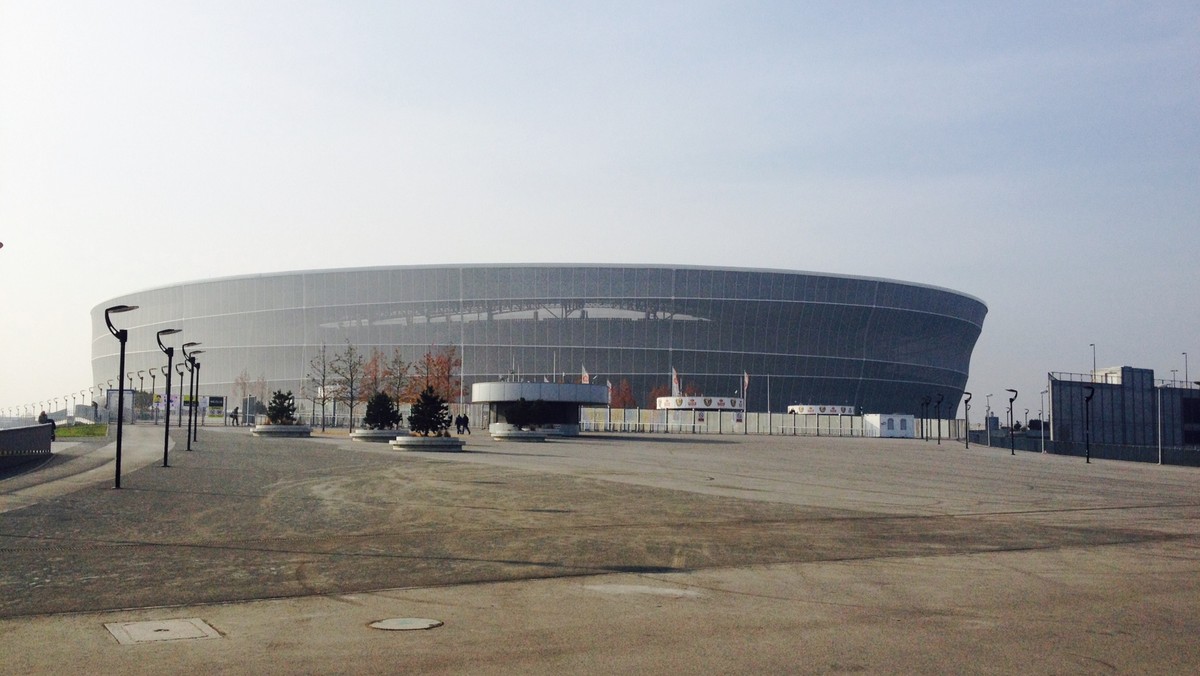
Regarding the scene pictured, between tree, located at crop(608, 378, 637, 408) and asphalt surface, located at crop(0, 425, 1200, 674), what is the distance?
331 ft

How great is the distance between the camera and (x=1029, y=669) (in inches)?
323

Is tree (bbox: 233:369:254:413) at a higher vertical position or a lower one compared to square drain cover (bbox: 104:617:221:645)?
higher

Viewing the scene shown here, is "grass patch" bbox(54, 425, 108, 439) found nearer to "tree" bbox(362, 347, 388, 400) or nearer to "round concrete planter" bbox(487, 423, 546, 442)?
"round concrete planter" bbox(487, 423, 546, 442)

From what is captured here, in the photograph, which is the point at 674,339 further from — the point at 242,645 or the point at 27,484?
the point at 242,645

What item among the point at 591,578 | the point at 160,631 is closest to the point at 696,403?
the point at 591,578

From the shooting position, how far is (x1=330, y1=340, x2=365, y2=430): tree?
101 m

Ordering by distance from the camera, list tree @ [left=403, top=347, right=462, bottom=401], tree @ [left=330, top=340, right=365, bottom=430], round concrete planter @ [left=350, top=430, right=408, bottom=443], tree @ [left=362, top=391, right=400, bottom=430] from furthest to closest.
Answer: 1. tree @ [left=403, top=347, right=462, bottom=401]
2. tree @ [left=330, top=340, right=365, bottom=430]
3. tree @ [left=362, top=391, right=400, bottom=430]
4. round concrete planter @ [left=350, top=430, right=408, bottom=443]

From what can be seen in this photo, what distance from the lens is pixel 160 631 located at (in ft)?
30.3

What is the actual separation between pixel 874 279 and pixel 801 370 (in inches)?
613

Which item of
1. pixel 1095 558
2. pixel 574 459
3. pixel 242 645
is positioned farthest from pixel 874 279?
pixel 242 645

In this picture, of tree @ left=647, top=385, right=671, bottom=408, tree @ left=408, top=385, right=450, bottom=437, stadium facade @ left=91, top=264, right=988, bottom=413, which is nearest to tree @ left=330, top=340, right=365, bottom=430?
stadium facade @ left=91, top=264, right=988, bottom=413

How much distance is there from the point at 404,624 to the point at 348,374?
119m

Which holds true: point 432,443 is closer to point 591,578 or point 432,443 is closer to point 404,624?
point 591,578

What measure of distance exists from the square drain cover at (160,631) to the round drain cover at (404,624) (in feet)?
4.74
